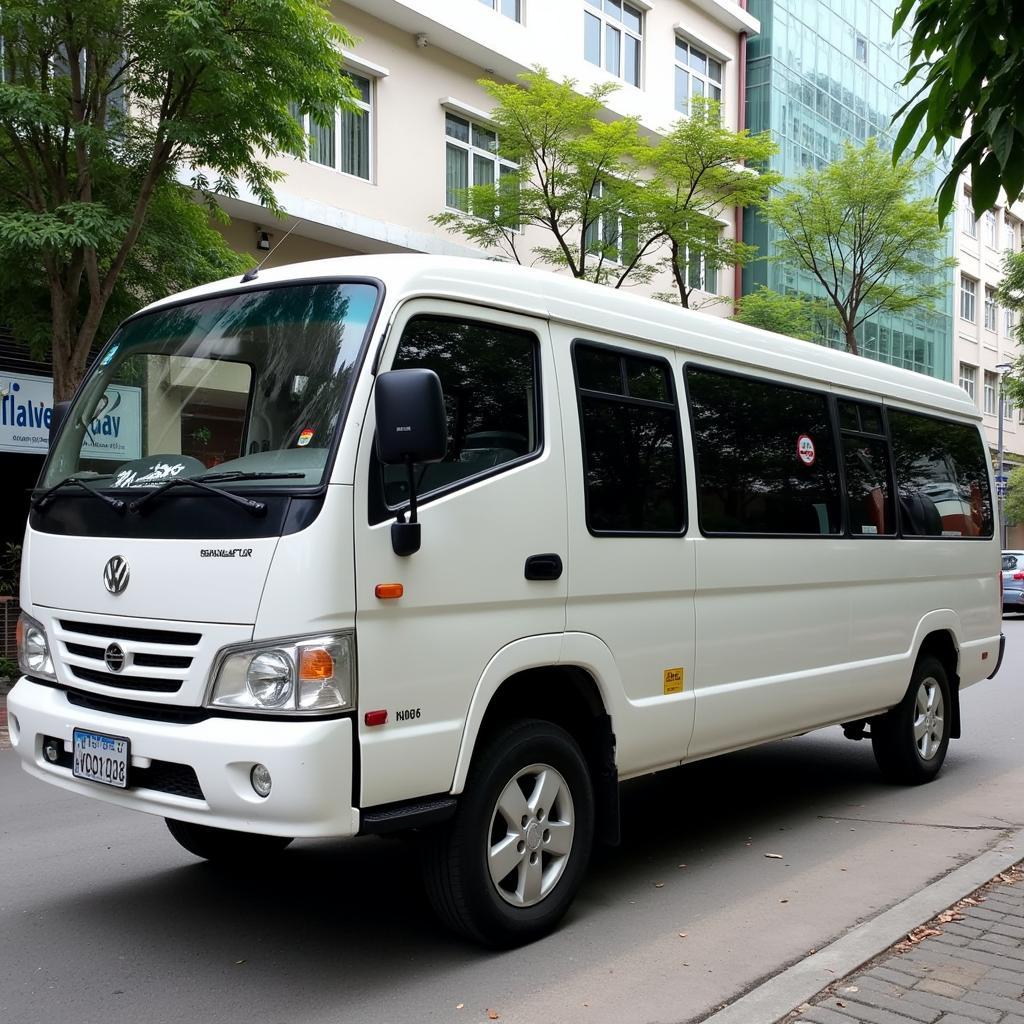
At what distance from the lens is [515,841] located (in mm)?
4535

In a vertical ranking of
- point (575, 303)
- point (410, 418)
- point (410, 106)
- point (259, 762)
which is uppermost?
point (410, 106)

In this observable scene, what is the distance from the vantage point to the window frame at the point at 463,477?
4109 millimetres

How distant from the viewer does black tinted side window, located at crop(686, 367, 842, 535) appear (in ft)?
19.1

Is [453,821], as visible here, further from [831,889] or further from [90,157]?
[90,157]

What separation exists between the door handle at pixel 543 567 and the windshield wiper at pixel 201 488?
112 centimetres

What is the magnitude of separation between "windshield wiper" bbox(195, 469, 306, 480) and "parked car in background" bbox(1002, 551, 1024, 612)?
25.9 m

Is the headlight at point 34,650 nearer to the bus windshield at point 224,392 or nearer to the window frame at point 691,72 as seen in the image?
the bus windshield at point 224,392

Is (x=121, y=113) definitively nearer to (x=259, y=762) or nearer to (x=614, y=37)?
(x=259, y=762)

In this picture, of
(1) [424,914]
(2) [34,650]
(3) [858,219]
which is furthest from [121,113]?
(3) [858,219]

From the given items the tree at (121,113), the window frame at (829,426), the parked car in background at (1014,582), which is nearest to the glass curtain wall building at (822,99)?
the parked car in background at (1014,582)

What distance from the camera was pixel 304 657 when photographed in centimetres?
389

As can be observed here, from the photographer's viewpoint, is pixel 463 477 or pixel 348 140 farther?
pixel 348 140

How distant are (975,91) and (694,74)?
26.3 metres

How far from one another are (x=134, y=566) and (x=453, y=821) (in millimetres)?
1504
